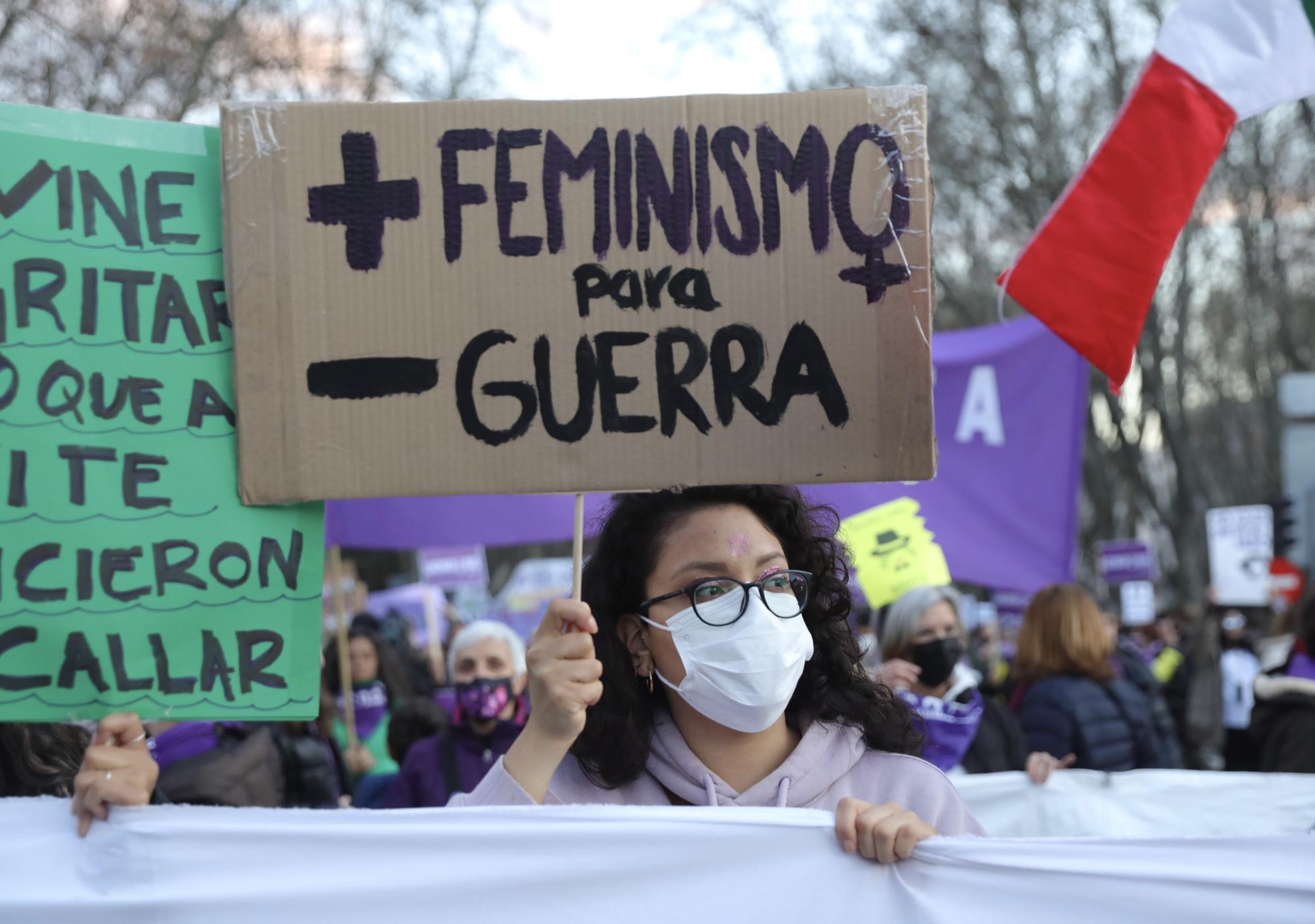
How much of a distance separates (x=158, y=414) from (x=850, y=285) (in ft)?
3.80

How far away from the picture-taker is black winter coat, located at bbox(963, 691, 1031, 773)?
4.88m

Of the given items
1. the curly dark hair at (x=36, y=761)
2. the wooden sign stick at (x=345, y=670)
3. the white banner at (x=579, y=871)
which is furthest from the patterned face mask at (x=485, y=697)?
the wooden sign stick at (x=345, y=670)

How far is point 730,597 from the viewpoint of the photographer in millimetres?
2369

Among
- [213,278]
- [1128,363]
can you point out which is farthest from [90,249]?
[1128,363]

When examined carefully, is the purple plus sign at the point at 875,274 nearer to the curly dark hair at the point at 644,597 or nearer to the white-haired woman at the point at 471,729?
the curly dark hair at the point at 644,597

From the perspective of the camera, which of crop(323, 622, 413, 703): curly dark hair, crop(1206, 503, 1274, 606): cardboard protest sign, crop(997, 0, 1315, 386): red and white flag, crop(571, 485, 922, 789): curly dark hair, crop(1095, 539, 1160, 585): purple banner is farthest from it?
crop(1095, 539, 1160, 585): purple banner

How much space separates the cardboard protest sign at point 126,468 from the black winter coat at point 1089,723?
3.42 m

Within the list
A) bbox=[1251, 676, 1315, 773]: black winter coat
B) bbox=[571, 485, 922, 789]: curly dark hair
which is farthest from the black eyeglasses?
bbox=[1251, 676, 1315, 773]: black winter coat

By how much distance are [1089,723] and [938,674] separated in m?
0.77

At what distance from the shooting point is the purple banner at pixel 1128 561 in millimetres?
17172

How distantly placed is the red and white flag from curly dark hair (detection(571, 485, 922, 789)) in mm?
930

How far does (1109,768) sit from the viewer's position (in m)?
4.93

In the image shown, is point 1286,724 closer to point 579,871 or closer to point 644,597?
point 644,597

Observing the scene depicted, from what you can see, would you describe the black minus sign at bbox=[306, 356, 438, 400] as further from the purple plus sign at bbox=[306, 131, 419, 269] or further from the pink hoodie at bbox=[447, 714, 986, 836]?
the pink hoodie at bbox=[447, 714, 986, 836]
